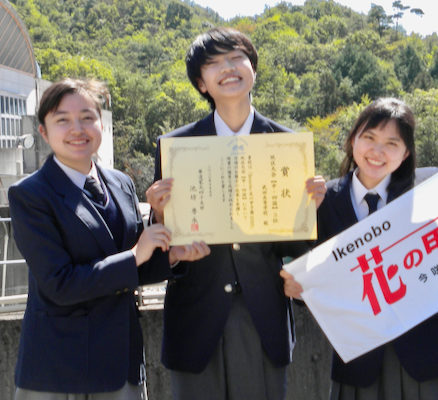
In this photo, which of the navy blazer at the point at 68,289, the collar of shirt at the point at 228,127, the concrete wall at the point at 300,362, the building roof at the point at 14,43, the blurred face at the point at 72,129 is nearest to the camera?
the navy blazer at the point at 68,289

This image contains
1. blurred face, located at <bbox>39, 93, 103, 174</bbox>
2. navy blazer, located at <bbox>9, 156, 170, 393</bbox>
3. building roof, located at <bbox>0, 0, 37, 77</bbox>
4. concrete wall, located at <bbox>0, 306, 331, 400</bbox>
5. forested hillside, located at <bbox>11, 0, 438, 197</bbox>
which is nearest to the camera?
navy blazer, located at <bbox>9, 156, 170, 393</bbox>

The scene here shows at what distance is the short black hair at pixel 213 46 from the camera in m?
2.48

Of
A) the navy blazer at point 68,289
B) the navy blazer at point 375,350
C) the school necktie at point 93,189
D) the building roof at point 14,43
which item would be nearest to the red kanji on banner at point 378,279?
the navy blazer at point 375,350

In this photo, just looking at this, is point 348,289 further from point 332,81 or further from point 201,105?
point 332,81

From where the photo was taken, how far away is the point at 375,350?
8.06 feet

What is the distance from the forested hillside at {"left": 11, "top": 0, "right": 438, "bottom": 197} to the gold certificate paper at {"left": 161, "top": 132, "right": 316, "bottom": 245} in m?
37.5

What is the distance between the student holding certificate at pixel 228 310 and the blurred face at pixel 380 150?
1.11 ft

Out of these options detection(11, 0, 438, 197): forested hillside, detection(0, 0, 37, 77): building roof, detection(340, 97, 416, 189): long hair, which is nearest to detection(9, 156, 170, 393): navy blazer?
detection(340, 97, 416, 189): long hair

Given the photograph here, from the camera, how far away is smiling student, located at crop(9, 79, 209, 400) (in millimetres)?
2186

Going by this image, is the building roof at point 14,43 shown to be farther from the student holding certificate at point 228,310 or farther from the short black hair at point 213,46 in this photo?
the student holding certificate at point 228,310

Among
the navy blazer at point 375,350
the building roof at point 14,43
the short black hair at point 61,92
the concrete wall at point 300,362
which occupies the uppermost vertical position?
the building roof at point 14,43

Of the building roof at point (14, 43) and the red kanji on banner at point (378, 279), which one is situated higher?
the building roof at point (14, 43)

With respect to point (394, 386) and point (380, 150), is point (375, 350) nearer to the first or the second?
point (394, 386)

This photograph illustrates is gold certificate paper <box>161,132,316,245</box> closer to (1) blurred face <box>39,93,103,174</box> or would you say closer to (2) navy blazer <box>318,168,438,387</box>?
(2) navy blazer <box>318,168,438,387</box>
